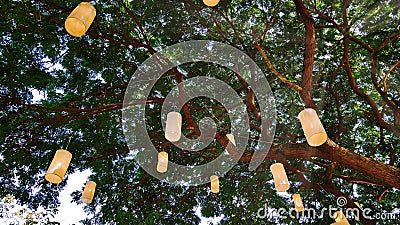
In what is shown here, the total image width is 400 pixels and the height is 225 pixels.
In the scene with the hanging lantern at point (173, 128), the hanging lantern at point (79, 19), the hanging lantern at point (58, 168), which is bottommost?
the hanging lantern at point (58, 168)

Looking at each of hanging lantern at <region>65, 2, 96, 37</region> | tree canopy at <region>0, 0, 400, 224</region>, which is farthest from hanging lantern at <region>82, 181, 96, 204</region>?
hanging lantern at <region>65, 2, 96, 37</region>

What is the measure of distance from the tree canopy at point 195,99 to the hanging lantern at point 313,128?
875 mm

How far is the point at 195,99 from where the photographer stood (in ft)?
18.9

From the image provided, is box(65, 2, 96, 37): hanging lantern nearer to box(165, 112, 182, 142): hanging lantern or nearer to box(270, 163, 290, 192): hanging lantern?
box(165, 112, 182, 142): hanging lantern

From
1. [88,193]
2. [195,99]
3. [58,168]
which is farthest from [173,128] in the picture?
[195,99]

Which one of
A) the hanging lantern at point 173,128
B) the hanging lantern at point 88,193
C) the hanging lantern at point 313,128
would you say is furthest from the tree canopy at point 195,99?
the hanging lantern at point 313,128

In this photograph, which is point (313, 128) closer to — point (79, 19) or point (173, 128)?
point (173, 128)

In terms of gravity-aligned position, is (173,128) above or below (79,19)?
below

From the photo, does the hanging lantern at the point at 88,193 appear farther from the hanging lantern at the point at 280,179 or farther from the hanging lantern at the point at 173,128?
the hanging lantern at the point at 280,179

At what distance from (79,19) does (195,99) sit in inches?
122

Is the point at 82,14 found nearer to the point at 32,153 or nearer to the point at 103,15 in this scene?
the point at 103,15

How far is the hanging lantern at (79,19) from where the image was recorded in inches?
113

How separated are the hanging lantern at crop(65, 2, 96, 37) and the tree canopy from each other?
1.12 m

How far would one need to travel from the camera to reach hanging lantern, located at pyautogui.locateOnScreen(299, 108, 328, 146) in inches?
118
